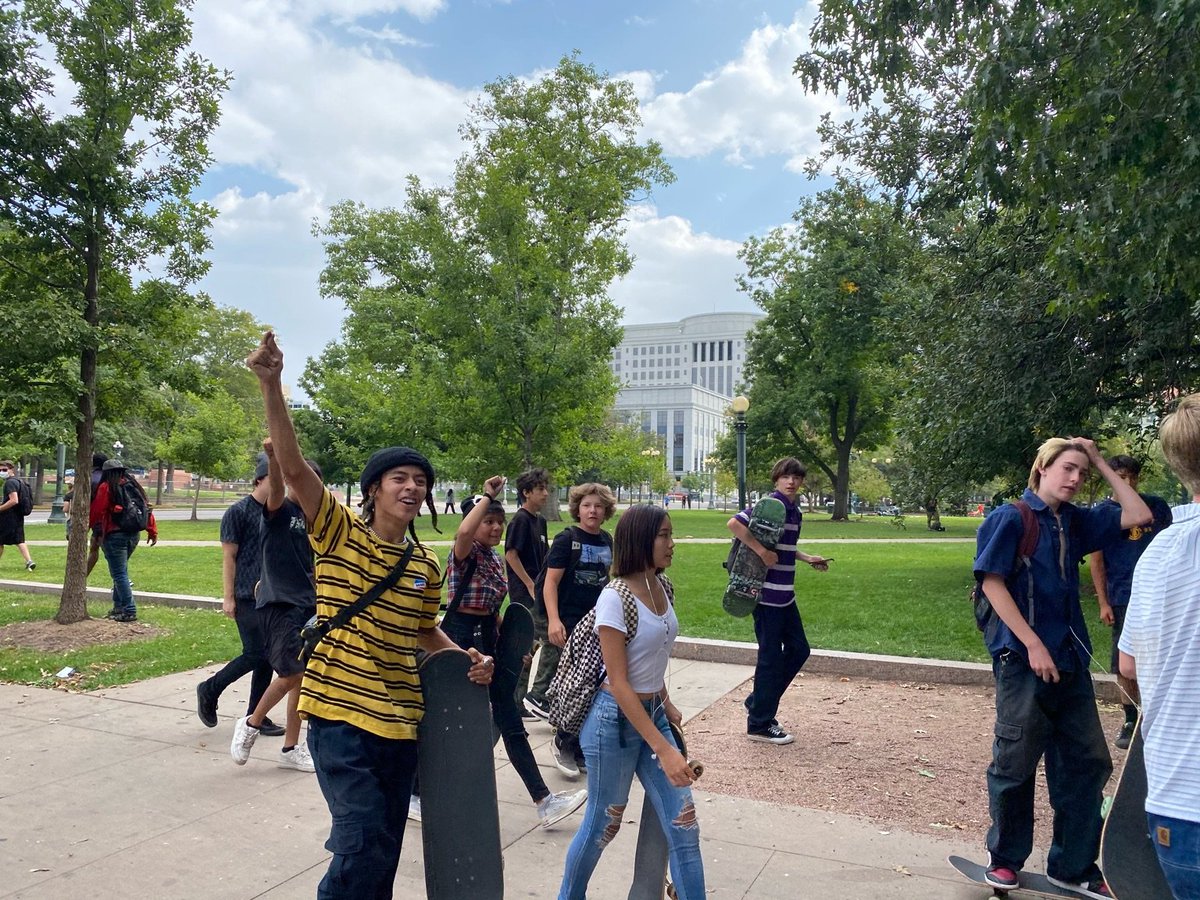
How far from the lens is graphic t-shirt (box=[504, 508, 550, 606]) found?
6273 mm

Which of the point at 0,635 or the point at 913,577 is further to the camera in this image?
the point at 913,577

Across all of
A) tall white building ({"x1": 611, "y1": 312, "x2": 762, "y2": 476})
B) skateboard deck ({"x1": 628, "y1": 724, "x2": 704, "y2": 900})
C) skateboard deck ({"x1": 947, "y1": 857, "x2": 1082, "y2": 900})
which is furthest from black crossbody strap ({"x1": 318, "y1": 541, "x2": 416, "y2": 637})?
tall white building ({"x1": 611, "y1": 312, "x2": 762, "y2": 476})

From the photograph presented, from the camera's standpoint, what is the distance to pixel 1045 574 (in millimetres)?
3674

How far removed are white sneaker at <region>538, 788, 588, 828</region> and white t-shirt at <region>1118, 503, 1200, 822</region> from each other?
9.71 feet

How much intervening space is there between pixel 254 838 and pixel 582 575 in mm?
2257

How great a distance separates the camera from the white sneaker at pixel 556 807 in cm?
446

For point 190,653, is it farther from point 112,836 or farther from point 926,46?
point 926,46

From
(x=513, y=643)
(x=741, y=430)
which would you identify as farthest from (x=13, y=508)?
(x=741, y=430)

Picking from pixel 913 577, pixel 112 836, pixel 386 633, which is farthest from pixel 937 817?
pixel 913 577

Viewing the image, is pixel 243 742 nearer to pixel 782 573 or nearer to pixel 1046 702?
pixel 782 573

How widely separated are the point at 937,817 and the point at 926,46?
7518mm

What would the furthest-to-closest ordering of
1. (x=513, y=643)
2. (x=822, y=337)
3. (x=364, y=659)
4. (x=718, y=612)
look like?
1. (x=822, y=337)
2. (x=718, y=612)
3. (x=513, y=643)
4. (x=364, y=659)

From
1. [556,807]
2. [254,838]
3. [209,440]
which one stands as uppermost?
[209,440]

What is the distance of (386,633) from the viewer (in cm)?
277
